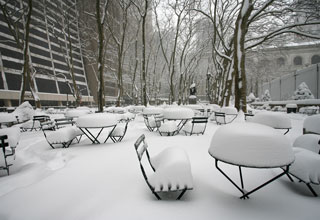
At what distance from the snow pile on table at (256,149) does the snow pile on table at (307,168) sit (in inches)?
20.8

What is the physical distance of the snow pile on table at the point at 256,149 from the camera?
1.57m

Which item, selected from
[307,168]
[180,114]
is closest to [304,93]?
[180,114]

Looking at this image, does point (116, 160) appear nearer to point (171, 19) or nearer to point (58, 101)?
point (171, 19)

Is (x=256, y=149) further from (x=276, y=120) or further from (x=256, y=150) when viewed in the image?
(x=276, y=120)

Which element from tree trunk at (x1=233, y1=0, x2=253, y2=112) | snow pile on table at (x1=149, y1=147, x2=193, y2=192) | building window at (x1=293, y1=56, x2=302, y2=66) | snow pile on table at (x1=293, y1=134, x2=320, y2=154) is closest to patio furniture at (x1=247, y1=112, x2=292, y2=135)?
snow pile on table at (x1=293, y1=134, x2=320, y2=154)

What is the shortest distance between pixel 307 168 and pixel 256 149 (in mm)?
938

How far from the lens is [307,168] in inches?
73.0

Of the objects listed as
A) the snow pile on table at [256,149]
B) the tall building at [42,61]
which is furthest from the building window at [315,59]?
the tall building at [42,61]

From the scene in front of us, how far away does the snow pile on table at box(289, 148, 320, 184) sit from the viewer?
178cm

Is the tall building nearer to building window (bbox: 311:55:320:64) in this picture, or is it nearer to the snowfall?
the snowfall

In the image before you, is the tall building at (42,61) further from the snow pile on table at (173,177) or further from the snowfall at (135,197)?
the snow pile on table at (173,177)

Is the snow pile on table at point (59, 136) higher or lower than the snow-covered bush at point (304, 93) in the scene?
lower

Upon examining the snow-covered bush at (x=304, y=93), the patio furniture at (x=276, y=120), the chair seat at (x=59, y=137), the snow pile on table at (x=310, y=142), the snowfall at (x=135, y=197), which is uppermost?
the snow-covered bush at (x=304, y=93)

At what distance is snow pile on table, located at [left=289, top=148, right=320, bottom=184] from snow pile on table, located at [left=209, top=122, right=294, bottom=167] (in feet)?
1.74
